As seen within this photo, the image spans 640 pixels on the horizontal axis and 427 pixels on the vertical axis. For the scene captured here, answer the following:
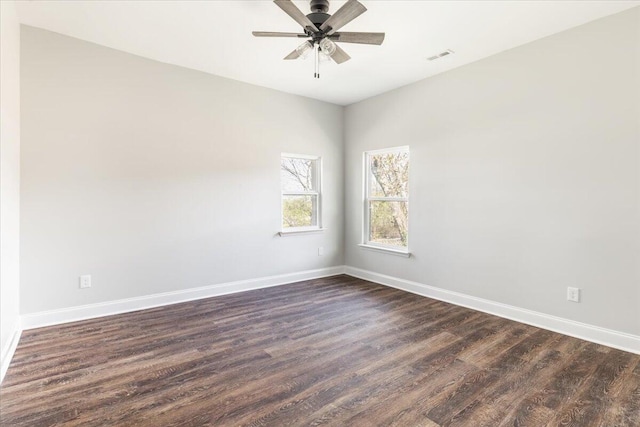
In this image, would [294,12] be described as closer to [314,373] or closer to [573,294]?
[314,373]

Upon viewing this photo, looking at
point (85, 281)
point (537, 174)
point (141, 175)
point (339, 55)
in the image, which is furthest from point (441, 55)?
point (85, 281)

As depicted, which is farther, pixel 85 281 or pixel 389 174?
pixel 389 174

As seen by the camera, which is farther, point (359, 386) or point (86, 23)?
point (86, 23)

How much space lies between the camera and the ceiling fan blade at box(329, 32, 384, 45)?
8.31ft

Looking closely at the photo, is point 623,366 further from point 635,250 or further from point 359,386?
point 359,386

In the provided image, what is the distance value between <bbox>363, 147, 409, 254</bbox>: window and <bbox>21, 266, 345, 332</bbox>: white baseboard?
47.1 inches

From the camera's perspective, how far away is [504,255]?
11.2ft

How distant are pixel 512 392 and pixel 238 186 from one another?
3.55 meters

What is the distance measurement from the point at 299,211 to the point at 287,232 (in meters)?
0.44

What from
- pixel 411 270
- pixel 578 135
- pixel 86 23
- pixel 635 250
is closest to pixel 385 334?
pixel 411 270

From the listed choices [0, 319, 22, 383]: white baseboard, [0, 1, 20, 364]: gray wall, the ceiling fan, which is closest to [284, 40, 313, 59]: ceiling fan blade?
the ceiling fan

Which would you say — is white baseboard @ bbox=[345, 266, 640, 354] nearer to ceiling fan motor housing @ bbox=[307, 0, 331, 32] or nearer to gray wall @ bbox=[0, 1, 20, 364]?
ceiling fan motor housing @ bbox=[307, 0, 331, 32]

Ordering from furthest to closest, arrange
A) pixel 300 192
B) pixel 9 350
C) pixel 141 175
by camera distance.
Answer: pixel 300 192, pixel 141 175, pixel 9 350

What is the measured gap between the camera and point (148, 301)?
143 inches
